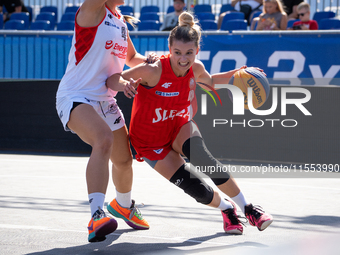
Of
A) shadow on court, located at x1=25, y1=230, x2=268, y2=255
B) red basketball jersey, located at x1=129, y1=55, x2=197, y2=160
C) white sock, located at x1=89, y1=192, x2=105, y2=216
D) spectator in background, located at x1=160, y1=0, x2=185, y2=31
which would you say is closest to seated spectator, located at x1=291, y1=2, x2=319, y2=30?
spectator in background, located at x1=160, y1=0, x2=185, y2=31

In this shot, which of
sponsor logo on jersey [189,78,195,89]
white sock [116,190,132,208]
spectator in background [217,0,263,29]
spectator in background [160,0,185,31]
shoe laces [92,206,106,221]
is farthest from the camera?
spectator in background [217,0,263,29]

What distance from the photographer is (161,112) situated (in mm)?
4160

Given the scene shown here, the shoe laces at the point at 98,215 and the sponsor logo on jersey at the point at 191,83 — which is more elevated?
the sponsor logo on jersey at the point at 191,83

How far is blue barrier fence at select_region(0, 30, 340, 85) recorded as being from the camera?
28.0 ft

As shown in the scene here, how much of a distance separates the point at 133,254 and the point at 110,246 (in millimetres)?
332

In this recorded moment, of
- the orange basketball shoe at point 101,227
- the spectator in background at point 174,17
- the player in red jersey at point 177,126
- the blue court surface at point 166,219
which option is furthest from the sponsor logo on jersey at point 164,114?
the spectator in background at point 174,17

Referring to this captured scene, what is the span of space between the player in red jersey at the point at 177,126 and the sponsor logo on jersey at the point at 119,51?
0.19 m

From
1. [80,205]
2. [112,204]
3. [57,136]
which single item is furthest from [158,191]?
[57,136]

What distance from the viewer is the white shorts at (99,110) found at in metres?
3.81

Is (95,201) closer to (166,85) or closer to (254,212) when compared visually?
(166,85)

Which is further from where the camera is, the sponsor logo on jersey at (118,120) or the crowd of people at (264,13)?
the crowd of people at (264,13)

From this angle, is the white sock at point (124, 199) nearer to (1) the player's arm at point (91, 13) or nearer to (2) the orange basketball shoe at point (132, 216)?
(2) the orange basketball shoe at point (132, 216)

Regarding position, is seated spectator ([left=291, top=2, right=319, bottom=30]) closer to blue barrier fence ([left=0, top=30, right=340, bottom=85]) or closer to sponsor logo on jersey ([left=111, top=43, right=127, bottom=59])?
blue barrier fence ([left=0, top=30, right=340, bottom=85])

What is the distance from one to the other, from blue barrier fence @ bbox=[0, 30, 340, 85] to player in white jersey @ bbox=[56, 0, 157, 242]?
513 cm
